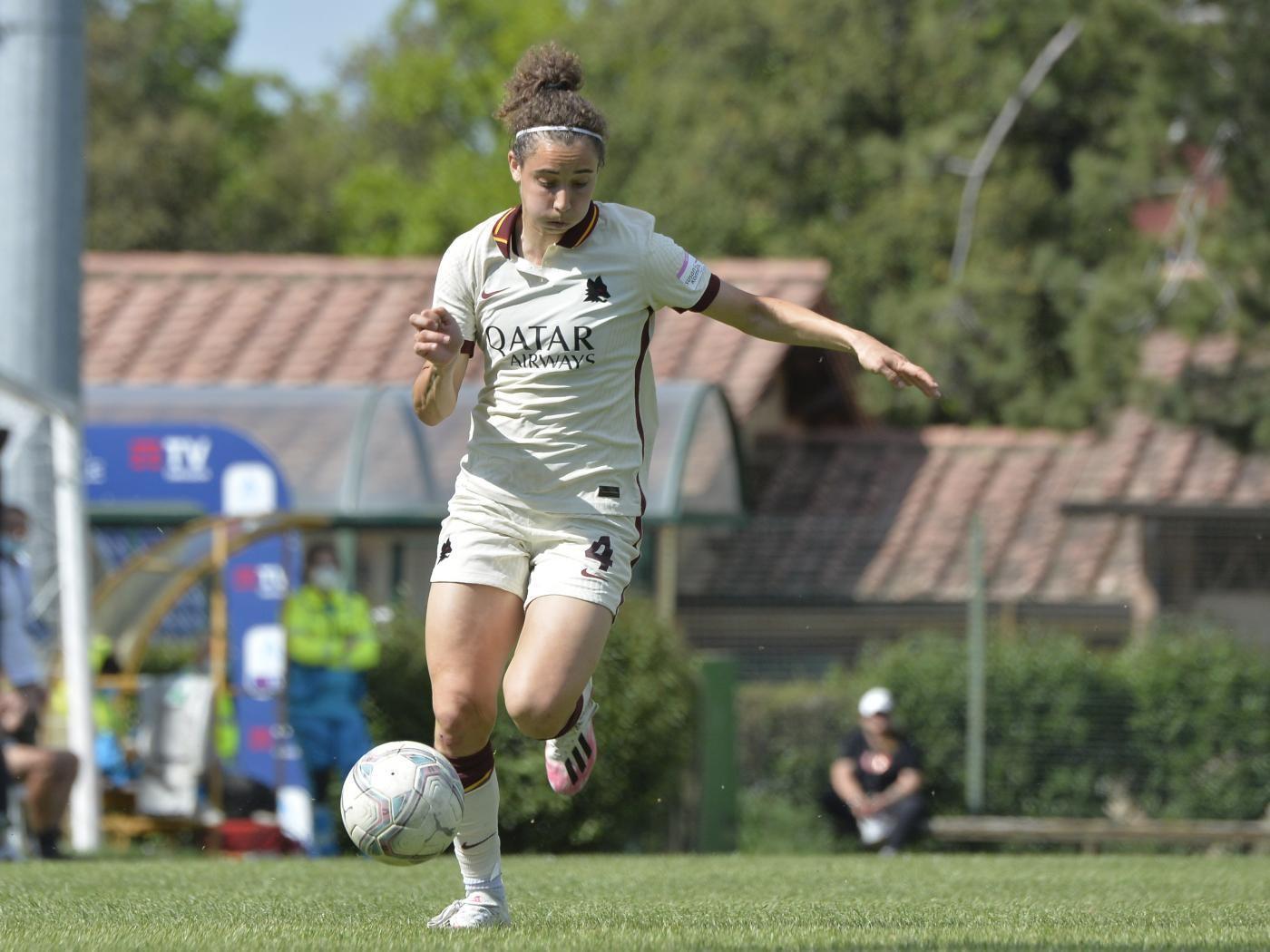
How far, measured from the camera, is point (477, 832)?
21.5 feet

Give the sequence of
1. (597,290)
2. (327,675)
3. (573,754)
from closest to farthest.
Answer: (597,290)
(573,754)
(327,675)

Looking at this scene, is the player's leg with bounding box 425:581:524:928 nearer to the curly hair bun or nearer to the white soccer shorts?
the white soccer shorts

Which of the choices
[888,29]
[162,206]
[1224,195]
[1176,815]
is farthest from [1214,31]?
[162,206]

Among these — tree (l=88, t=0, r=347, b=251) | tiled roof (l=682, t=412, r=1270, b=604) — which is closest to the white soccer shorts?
tiled roof (l=682, t=412, r=1270, b=604)

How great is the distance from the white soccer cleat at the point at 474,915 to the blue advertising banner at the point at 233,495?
1003 centimetres

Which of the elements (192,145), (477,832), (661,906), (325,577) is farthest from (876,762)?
(192,145)

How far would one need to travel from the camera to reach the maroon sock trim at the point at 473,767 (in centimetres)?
659

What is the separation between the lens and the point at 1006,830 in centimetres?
1691

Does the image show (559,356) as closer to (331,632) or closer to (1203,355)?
(331,632)

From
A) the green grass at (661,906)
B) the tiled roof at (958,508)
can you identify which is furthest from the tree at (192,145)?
the green grass at (661,906)

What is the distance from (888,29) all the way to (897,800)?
1623 centimetres

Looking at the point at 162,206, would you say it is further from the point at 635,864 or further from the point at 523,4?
the point at 635,864

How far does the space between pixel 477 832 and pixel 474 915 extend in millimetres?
256

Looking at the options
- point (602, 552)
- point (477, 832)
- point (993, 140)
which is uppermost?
point (993, 140)
